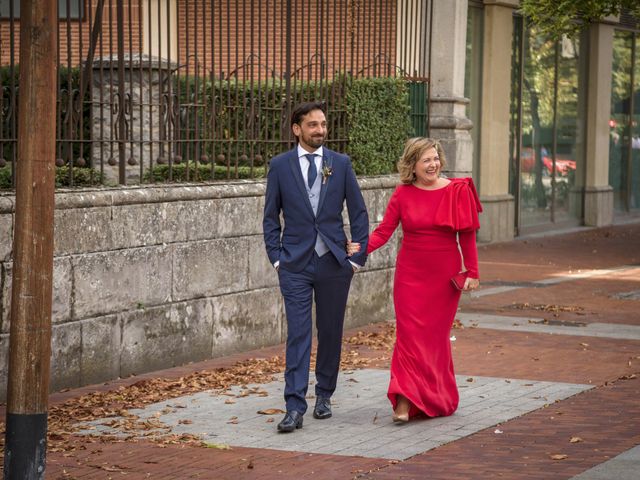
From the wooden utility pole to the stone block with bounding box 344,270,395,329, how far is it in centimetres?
644

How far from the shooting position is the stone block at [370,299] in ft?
41.1

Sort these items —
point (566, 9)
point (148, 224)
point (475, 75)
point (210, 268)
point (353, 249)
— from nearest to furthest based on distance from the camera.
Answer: point (353, 249)
point (148, 224)
point (210, 268)
point (566, 9)
point (475, 75)

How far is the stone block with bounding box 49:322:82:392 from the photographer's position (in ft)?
29.7

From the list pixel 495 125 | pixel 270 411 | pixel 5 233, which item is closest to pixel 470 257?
pixel 270 411

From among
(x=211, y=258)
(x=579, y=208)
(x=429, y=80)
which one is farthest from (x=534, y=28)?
(x=211, y=258)

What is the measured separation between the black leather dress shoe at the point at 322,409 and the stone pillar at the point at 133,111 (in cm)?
259

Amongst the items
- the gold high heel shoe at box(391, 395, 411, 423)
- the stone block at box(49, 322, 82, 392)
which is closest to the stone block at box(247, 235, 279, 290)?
the stone block at box(49, 322, 82, 392)

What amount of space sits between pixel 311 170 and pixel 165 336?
252 centimetres

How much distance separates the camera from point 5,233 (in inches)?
339

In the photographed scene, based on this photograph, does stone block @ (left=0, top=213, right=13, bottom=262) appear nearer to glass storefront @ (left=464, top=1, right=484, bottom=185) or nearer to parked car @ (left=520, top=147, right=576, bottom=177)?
glass storefront @ (left=464, top=1, right=484, bottom=185)

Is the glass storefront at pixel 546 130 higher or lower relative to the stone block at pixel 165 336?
higher

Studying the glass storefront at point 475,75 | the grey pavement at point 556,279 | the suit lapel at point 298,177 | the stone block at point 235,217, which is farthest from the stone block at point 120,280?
the glass storefront at point 475,75

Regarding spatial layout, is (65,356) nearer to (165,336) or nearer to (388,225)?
(165,336)

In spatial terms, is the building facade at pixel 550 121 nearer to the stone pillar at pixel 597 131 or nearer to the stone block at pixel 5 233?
the stone pillar at pixel 597 131
